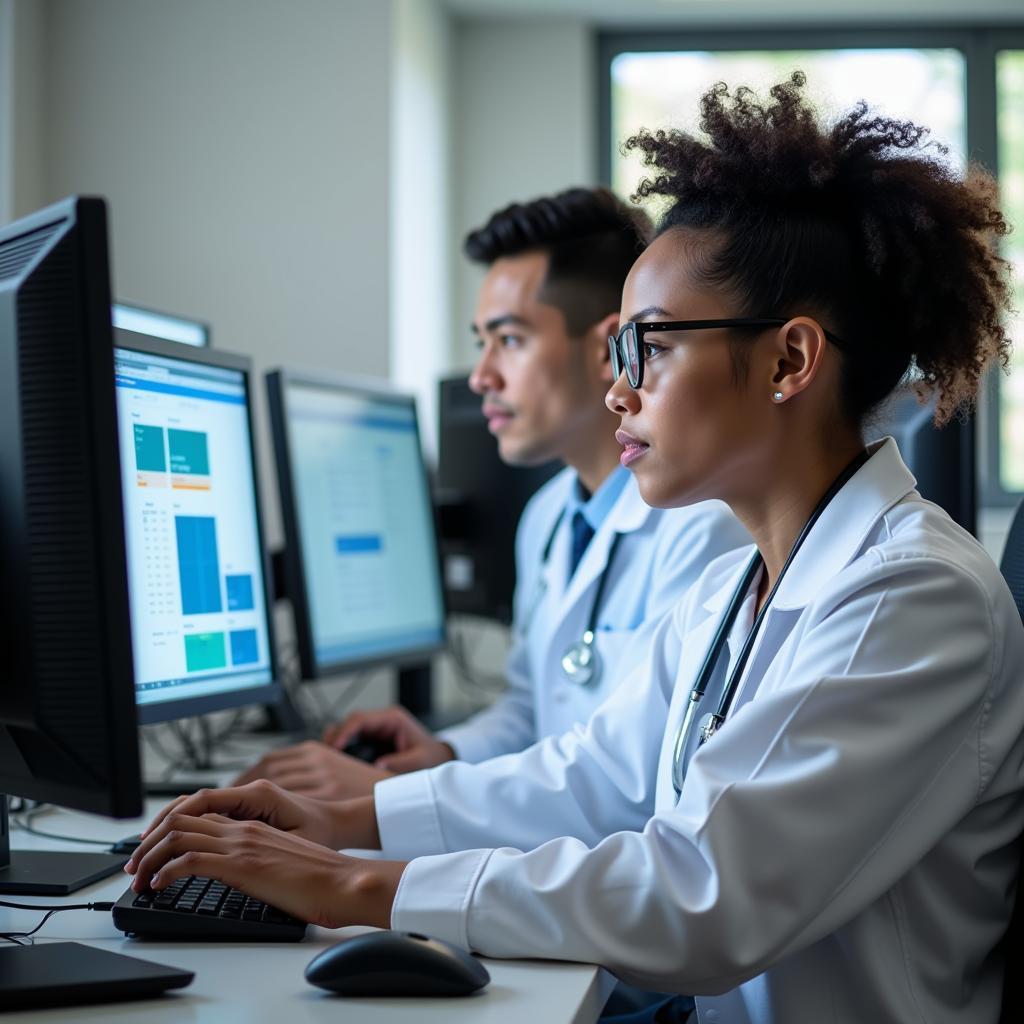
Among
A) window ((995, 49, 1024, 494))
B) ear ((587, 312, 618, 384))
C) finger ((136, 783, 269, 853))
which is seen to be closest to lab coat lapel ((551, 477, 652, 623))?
ear ((587, 312, 618, 384))

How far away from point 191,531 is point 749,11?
313 cm

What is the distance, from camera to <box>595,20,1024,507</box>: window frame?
12.5ft

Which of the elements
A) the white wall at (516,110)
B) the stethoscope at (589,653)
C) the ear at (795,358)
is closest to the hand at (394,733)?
the stethoscope at (589,653)

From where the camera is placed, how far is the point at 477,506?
7.76 feet

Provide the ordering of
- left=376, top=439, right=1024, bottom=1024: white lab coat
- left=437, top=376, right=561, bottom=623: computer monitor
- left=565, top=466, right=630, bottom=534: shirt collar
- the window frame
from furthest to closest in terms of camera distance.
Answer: the window frame < left=437, top=376, right=561, bottom=623: computer monitor < left=565, top=466, right=630, bottom=534: shirt collar < left=376, top=439, right=1024, bottom=1024: white lab coat

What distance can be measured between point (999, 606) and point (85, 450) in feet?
2.20

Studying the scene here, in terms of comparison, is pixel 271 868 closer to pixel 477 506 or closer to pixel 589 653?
pixel 589 653

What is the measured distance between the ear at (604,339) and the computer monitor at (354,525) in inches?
12.9

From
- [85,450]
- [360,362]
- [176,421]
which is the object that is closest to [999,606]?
[85,450]

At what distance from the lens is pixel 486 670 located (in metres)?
3.62

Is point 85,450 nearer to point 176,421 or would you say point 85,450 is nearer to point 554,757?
point 176,421

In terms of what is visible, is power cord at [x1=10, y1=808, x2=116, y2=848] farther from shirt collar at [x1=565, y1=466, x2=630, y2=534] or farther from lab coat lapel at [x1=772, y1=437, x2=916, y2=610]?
shirt collar at [x1=565, y1=466, x2=630, y2=534]

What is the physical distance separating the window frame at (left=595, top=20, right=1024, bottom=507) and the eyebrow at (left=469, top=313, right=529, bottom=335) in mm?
2050

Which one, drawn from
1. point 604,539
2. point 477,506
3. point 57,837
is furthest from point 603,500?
point 57,837
